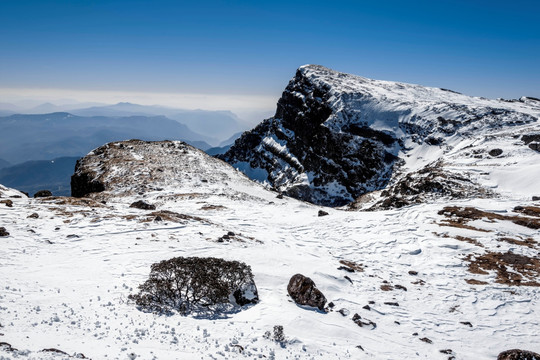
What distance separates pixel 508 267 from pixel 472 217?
793 centimetres

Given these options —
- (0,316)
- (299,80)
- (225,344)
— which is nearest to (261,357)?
(225,344)

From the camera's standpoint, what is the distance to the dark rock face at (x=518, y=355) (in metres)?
9.60

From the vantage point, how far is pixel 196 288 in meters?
11.8

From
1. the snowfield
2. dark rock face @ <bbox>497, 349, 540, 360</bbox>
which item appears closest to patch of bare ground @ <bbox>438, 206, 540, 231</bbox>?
the snowfield

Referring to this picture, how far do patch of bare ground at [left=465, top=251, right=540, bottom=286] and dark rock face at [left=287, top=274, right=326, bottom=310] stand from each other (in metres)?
10.2

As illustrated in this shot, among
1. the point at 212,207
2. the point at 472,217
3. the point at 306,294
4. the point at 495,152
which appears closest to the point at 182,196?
the point at 212,207

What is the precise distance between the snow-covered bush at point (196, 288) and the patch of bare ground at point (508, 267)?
45.2 feet

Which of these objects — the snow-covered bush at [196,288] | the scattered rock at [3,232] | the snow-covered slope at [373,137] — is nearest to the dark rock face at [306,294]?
the snow-covered bush at [196,288]

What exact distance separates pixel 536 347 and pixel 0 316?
18964 mm

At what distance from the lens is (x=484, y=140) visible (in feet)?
214

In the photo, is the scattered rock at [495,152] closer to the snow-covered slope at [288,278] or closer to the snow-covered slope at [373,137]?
A: the snow-covered slope at [373,137]

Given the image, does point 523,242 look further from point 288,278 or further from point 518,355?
point 288,278

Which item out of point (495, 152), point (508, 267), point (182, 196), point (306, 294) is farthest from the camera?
point (495, 152)

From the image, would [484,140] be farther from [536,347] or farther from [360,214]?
[536,347]
